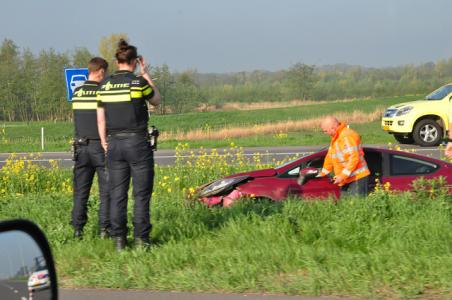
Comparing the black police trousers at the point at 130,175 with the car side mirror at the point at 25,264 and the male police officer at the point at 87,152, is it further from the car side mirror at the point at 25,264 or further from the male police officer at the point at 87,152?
the car side mirror at the point at 25,264

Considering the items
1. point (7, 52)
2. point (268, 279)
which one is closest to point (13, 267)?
point (268, 279)

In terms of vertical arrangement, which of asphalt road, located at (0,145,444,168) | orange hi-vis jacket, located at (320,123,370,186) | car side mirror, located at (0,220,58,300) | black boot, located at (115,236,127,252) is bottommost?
asphalt road, located at (0,145,444,168)

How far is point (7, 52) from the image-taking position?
6544 cm

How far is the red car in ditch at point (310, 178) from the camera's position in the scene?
980 cm

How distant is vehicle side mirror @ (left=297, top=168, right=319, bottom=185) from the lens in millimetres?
9766

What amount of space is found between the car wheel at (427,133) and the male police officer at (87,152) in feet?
55.6

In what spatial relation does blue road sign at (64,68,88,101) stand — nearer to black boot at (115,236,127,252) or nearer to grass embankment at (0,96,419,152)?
grass embankment at (0,96,419,152)

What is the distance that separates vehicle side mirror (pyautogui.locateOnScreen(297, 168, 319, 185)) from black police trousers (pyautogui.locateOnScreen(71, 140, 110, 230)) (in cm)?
308

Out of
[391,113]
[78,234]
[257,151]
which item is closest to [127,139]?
[78,234]

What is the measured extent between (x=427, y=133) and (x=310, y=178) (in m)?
14.4

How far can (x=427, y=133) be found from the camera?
2328cm

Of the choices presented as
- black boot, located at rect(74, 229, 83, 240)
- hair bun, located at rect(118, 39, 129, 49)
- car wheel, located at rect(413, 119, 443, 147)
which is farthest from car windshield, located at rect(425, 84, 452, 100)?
hair bun, located at rect(118, 39, 129, 49)

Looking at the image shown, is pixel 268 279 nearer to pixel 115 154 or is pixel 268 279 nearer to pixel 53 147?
pixel 115 154

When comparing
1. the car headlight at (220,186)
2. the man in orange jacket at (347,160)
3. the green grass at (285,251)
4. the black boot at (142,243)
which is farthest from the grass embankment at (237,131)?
the black boot at (142,243)
